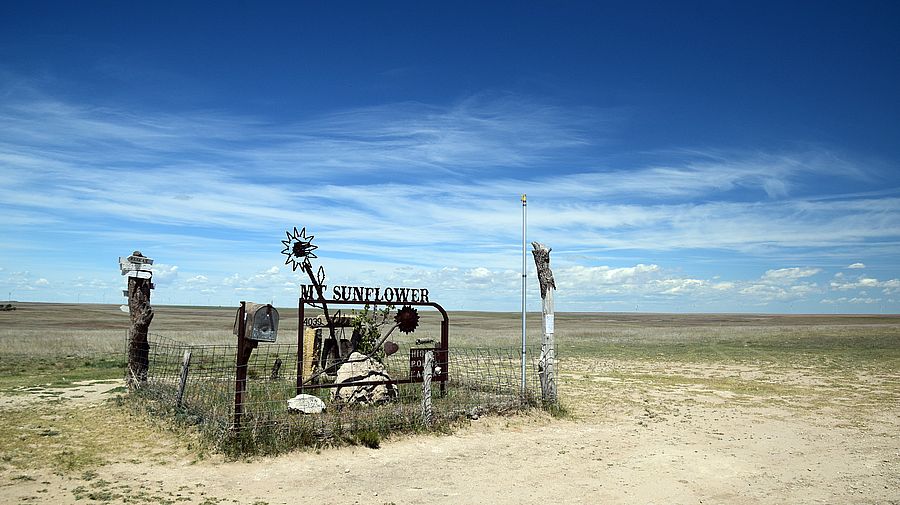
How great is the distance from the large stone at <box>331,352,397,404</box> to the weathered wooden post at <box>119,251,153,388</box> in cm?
500

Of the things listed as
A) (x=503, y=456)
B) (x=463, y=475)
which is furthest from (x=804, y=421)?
(x=463, y=475)

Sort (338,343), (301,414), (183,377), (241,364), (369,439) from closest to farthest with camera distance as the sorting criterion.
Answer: (241,364) → (369,439) → (301,414) → (183,377) → (338,343)

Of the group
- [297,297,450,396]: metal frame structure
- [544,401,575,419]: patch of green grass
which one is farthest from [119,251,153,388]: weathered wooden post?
[544,401,575,419]: patch of green grass

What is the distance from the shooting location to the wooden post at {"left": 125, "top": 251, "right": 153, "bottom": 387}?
14.4m

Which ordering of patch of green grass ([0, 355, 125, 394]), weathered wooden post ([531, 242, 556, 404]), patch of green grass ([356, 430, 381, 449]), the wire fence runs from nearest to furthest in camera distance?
the wire fence, patch of green grass ([356, 430, 381, 449]), weathered wooden post ([531, 242, 556, 404]), patch of green grass ([0, 355, 125, 394])

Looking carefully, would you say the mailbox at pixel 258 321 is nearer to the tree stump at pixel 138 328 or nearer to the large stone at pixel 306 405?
the large stone at pixel 306 405

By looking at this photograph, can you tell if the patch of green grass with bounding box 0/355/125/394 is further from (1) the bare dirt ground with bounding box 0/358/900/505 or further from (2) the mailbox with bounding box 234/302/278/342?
(2) the mailbox with bounding box 234/302/278/342

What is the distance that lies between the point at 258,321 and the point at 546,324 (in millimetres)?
6363

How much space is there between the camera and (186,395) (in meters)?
12.4

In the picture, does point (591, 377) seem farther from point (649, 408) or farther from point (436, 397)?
point (436, 397)

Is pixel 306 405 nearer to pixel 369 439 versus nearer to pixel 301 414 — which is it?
pixel 301 414

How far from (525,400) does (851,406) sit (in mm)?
8562

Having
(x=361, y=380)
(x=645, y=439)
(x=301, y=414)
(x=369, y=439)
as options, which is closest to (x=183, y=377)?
(x=301, y=414)

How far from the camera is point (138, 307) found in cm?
1472
